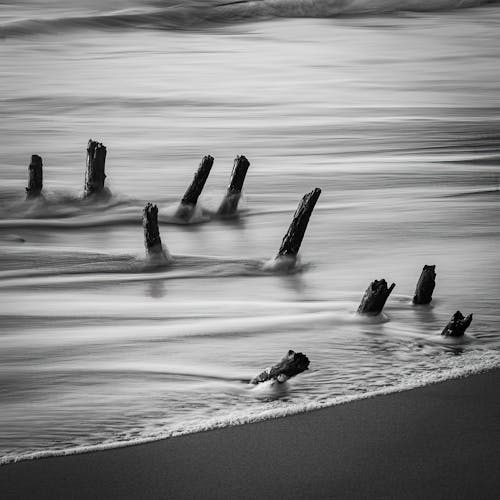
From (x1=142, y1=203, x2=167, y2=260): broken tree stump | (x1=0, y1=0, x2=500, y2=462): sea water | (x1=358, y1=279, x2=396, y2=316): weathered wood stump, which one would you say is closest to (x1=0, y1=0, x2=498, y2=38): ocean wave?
(x1=0, y1=0, x2=500, y2=462): sea water

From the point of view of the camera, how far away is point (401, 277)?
5016 mm

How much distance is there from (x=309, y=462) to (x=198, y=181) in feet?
11.3

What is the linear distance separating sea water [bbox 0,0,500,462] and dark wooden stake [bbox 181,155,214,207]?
113 mm

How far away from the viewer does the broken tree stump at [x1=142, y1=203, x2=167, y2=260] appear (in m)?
4.91

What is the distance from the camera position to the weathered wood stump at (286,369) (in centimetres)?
323

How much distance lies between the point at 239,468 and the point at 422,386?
881 mm

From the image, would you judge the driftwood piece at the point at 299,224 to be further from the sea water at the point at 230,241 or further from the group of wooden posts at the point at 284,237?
the sea water at the point at 230,241

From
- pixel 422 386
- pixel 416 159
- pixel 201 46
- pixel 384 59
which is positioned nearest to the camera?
pixel 422 386

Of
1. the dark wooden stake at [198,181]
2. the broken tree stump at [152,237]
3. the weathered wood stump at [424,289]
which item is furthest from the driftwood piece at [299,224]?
the dark wooden stake at [198,181]

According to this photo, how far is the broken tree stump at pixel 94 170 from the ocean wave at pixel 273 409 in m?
2.97

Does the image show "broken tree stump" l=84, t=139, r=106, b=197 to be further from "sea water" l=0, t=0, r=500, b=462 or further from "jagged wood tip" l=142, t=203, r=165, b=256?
"jagged wood tip" l=142, t=203, r=165, b=256

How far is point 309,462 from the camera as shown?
277cm

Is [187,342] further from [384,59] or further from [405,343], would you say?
[384,59]

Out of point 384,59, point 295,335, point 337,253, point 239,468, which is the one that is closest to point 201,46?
point 384,59
